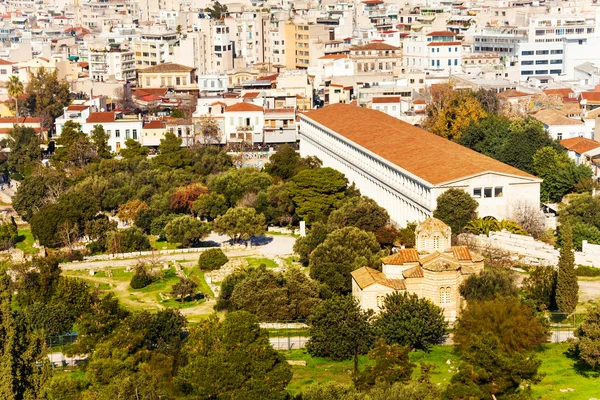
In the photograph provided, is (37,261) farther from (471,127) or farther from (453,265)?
(471,127)

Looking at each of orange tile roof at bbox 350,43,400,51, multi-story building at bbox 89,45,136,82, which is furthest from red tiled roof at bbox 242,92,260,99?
multi-story building at bbox 89,45,136,82

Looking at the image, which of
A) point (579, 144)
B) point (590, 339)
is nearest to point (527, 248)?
point (590, 339)

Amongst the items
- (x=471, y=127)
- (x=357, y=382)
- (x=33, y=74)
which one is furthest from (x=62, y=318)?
(x=33, y=74)

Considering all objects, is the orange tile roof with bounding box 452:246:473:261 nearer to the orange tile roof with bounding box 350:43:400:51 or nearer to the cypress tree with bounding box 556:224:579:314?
the cypress tree with bounding box 556:224:579:314

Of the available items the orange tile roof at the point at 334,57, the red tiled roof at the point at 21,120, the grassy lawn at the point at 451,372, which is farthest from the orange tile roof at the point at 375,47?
the grassy lawn at the point at 451,372

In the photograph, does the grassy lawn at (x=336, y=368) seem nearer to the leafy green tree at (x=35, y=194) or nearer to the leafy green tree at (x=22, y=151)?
the leafy green tree at (x=35, y=194)

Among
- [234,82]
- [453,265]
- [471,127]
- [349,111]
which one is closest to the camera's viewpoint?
[453,265]
